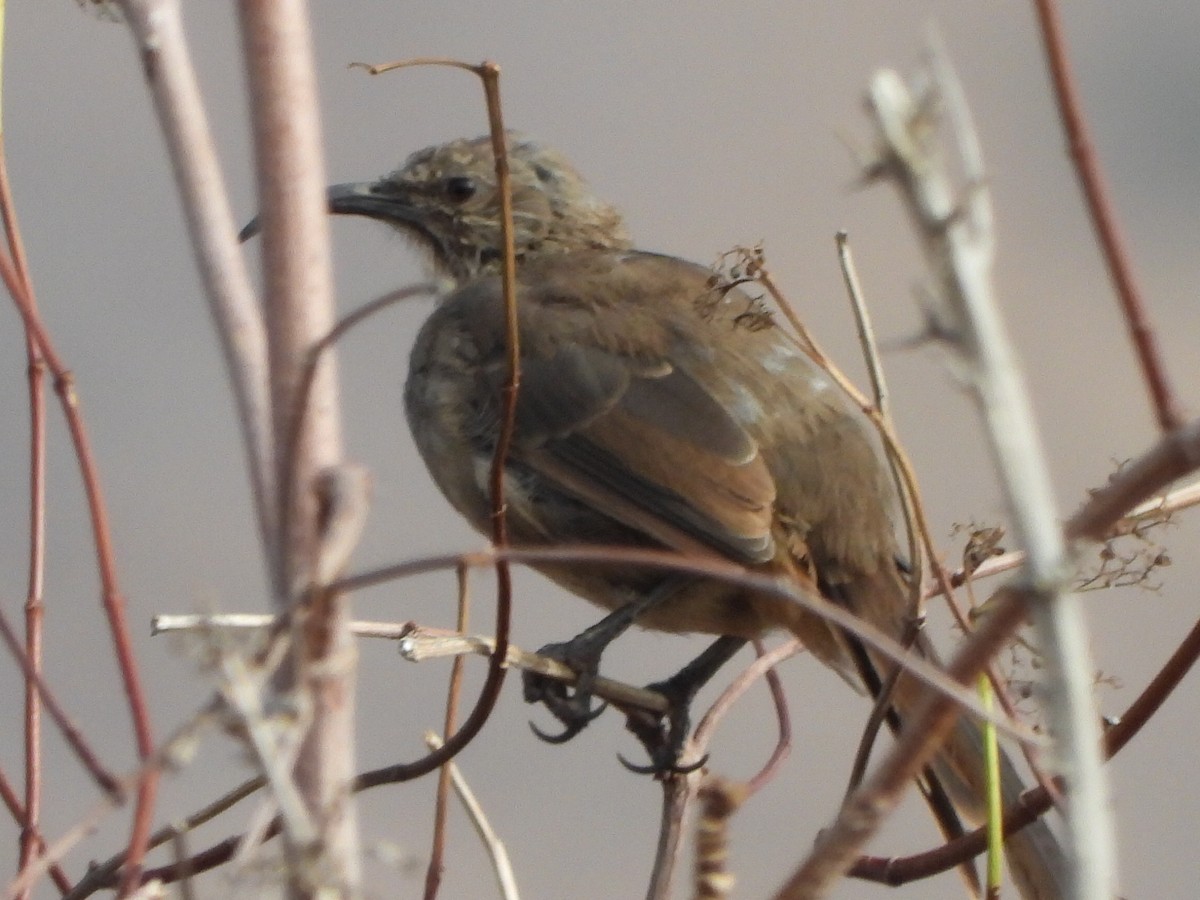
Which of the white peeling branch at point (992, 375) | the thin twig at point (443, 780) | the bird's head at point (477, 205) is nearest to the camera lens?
the white peeling branch at point (992, 375)

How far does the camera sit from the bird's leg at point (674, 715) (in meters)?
3.46

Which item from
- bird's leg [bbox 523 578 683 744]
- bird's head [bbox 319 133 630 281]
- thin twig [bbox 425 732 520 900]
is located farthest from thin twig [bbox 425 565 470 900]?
bird's head [bbox 319 133 630 281]

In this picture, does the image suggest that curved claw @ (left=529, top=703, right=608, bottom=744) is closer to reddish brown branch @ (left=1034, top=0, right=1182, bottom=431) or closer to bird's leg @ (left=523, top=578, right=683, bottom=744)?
bird's leg @ (left=523, top=578, right=683, bottom=744)

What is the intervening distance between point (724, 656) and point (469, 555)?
123 inches

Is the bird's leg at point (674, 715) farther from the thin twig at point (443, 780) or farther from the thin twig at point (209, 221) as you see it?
the thin twig at point (209, 221)

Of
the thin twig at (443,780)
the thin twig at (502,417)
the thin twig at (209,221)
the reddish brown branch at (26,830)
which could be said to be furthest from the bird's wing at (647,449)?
the thin twig at (209,221)

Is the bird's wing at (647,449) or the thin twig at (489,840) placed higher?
the bird's wing at (647,449)

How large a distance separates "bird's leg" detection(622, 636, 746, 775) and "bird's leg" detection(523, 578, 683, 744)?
10 centimetres

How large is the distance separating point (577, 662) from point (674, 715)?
0.42 meters

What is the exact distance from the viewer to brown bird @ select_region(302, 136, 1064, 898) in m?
3.63

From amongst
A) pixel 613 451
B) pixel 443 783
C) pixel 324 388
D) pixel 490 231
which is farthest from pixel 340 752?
pixel 490 231

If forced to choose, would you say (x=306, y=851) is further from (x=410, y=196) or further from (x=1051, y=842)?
(x=410, y=196)

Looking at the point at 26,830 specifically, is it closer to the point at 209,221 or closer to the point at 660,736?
the point at 209,221

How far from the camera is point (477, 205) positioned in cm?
499
